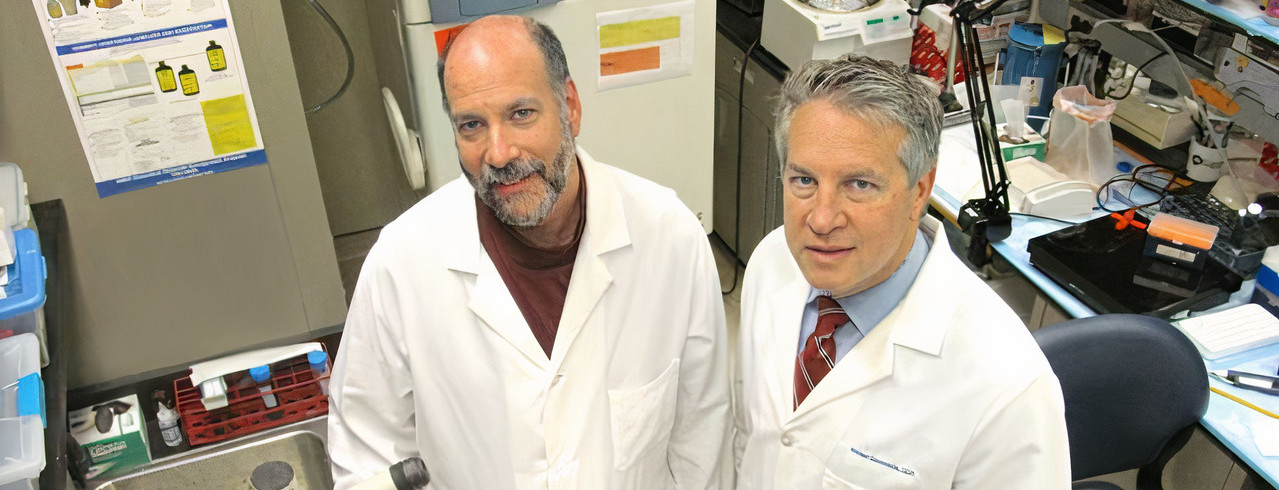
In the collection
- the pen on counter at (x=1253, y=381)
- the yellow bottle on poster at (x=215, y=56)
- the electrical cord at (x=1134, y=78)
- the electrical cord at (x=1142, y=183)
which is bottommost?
the pen on counter at (x=1253, y=381)

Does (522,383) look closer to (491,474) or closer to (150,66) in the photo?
(491,474)

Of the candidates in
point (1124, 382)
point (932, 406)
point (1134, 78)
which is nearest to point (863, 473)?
point (932, 406)

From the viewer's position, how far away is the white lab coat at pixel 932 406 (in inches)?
48.3

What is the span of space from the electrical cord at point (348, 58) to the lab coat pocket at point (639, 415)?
63.6 inches

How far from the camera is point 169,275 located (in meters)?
2.23

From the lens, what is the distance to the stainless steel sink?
7.04 feet

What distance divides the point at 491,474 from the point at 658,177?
3.97 ft

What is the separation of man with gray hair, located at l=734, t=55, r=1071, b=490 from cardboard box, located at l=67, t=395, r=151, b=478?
1512mm

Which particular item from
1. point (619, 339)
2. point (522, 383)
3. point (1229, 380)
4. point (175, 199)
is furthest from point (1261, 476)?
point (175, 199)

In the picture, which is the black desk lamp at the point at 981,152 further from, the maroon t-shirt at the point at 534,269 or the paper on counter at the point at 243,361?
the paper on counter at the point at 243,361

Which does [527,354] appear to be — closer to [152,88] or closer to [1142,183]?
[152,88]

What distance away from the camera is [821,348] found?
139cm

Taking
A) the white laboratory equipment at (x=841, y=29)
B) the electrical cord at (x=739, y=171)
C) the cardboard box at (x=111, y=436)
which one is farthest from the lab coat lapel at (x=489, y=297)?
the electrical cord at (x=739, y=171)

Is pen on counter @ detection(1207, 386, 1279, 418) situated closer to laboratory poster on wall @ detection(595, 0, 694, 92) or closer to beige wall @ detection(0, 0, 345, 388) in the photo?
laboratory poster on wall @ detection(595, 0, 694, 92)
